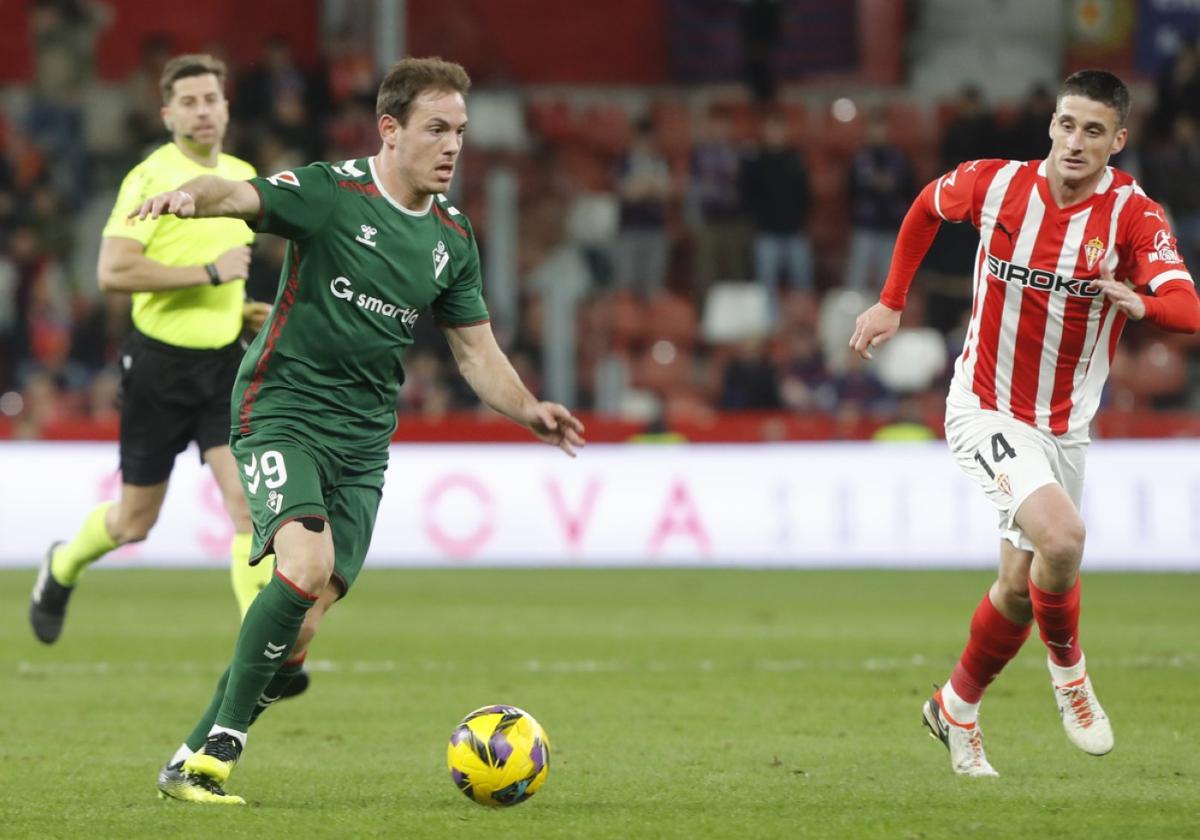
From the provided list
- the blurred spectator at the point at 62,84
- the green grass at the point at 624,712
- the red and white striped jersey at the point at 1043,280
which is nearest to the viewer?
the green grass at the point at 624,712

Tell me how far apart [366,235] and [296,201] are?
0.28m

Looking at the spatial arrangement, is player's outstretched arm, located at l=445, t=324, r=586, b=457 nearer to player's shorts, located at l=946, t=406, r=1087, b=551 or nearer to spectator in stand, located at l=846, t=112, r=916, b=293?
player's shorts, located at l=946, t=406, r=1087, b=551

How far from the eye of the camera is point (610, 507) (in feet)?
50.3

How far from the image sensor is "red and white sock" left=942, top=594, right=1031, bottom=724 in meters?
6.73

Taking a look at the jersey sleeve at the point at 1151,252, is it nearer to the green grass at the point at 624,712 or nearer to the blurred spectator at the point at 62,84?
the green grass at the point at 624,712

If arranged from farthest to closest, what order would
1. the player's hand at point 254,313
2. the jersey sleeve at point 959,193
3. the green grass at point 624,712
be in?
the player's hand at point 254,313
the jersey sleeve at point 959,193
the green grass at point 624,712

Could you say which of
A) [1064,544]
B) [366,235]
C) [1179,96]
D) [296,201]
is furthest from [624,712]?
[1179,96]

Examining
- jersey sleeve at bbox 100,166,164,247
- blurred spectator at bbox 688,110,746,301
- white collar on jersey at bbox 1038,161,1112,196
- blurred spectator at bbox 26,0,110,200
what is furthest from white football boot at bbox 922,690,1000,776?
blurred spectator at bbox 26,0,110,200

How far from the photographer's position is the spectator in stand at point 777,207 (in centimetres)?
1866

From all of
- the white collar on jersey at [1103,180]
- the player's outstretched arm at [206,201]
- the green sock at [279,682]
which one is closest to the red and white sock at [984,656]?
the white collar on jersey at [1103,180]

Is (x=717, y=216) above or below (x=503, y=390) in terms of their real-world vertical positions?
below

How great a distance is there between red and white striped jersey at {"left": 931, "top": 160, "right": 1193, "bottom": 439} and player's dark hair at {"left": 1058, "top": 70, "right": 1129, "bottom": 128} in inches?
12.1

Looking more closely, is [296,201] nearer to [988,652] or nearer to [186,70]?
[186,70]

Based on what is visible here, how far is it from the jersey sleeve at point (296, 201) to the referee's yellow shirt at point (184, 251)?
7.36 ft
